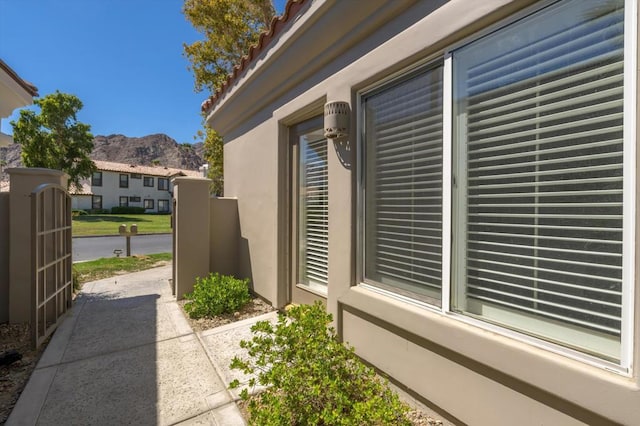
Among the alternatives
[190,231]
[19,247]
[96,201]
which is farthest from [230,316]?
[96,201]

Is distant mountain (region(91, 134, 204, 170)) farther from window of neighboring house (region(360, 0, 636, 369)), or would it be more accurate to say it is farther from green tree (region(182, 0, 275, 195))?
window of neighboring house (region(360, 0, 636, 369))

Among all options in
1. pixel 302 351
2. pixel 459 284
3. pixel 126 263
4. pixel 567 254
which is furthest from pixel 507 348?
pixel 126 263

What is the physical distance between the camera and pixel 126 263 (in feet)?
29.8

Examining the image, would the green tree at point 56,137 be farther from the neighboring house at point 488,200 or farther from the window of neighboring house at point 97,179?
the neighboring house at point 488,200

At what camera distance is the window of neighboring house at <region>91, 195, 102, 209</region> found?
42.4 meters

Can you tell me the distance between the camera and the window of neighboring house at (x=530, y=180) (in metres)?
1.64

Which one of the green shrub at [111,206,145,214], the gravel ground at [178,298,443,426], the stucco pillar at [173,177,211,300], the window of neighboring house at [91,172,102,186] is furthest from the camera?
the window of neighboring house at [91,172,102,186]

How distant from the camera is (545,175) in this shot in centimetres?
191

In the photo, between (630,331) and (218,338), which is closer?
(630,331)

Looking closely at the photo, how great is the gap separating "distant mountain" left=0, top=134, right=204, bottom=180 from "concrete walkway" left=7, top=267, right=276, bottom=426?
383ft

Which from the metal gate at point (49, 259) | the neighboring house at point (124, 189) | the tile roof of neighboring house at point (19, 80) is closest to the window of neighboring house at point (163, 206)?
the neighboring house at point (124, 189)

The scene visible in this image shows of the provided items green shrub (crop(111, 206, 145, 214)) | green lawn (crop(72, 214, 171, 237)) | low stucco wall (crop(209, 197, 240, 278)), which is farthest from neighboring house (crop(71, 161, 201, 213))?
low stucco wall (crop(209, 197, 240, 278))

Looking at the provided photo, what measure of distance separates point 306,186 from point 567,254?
3.33 meters

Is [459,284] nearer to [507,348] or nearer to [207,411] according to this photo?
[507,348]
